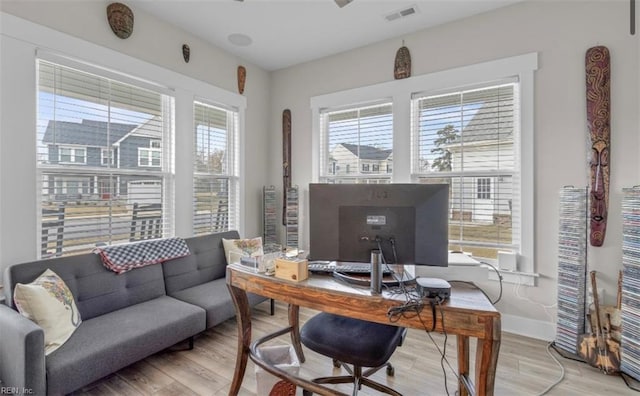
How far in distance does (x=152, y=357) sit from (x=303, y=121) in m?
3.01

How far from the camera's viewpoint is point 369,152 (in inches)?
137

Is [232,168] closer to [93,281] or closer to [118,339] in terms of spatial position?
[93,281]

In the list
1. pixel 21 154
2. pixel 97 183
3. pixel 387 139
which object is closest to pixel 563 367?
pixel 387 139

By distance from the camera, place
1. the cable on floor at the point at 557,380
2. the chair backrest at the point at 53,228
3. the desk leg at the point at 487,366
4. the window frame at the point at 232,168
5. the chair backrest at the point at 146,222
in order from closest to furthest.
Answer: the desk leg at the point at 487,366
the cable on floor at the point at 557,380
the chair backrest at the point at 53,228
the chair backrest at the point at 146,222
the window frame at the point at 232,168

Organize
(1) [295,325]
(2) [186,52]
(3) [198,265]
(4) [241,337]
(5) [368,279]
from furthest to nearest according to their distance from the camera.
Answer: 1. (2) [186,52]
2. (3) [198,265]
3. (1) [295,325]
4. (4) [241,337]
5. (5) [368,279]

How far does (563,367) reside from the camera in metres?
2.14

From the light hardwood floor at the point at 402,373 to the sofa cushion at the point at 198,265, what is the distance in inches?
22.1

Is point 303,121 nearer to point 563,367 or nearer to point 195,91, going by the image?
point 195,91

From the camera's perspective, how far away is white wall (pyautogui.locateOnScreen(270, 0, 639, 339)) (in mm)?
2277

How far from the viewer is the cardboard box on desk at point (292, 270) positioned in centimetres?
147

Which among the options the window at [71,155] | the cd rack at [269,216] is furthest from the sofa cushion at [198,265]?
the window at [71,155]

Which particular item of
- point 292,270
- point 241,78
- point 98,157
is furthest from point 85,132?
point 292,270

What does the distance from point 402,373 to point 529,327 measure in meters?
1.41

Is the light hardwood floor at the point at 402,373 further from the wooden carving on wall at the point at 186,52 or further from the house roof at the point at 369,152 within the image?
the wooden carving on wall at the point at 186,52
